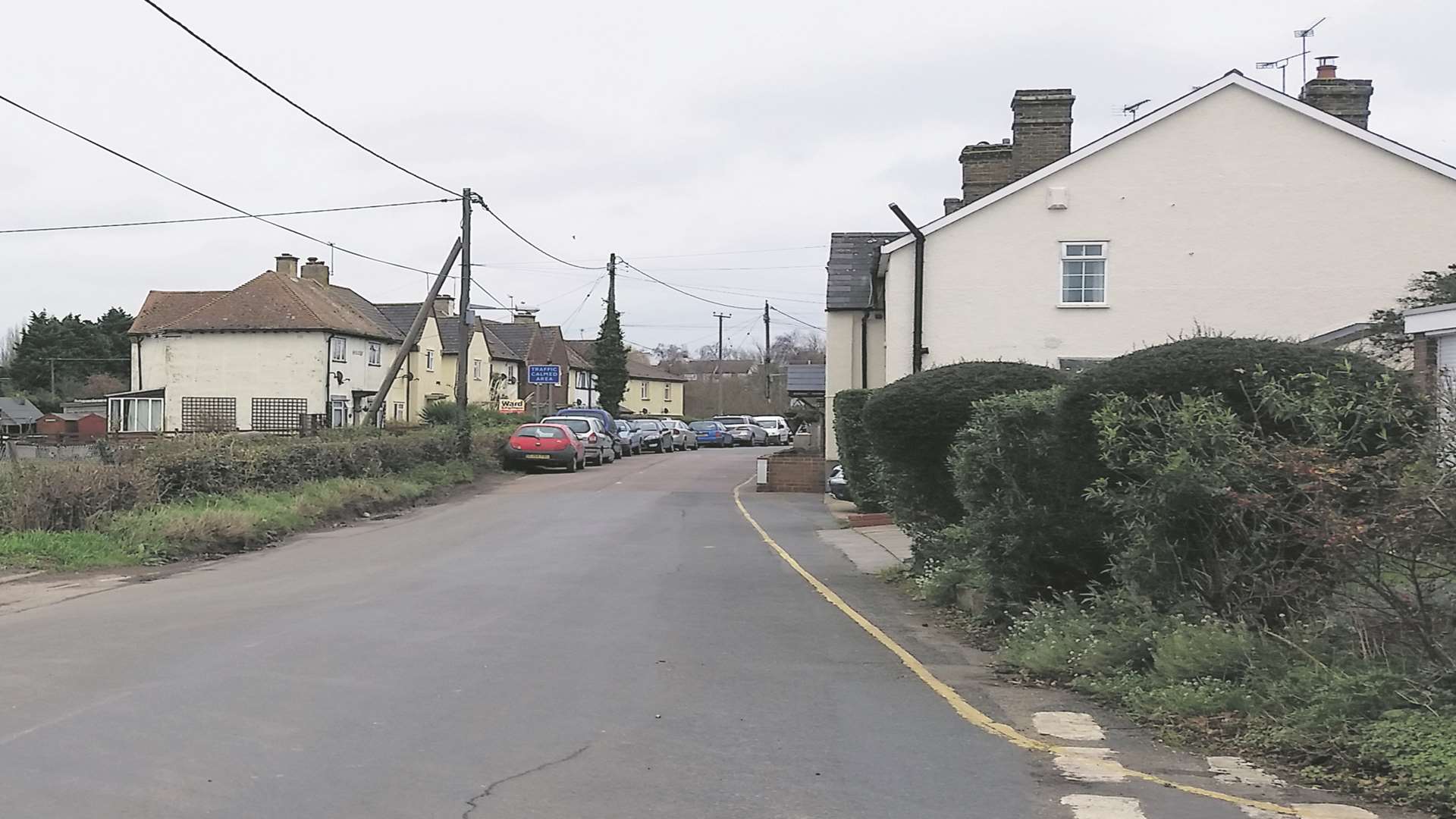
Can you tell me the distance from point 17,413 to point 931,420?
54335mm

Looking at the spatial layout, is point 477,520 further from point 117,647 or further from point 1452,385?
point 1452,385

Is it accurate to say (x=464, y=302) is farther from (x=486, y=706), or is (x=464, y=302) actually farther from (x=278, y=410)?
(x=486, y=706)

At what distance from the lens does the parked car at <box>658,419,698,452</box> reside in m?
58.7

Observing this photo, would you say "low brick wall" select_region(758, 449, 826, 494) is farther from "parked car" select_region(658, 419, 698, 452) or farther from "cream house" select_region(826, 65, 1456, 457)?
"parked car" select_region(658, 419, 698, 452)

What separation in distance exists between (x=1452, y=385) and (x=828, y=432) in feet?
80.6

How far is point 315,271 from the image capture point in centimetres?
5559

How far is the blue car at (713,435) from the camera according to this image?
220 feet

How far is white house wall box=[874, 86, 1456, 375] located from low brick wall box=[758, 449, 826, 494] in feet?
23.7

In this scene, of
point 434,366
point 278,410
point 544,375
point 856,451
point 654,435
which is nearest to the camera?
point 856,451

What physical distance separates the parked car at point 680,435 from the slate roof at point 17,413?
1069 inches

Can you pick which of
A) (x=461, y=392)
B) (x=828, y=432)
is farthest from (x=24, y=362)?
(x=828, y=432)

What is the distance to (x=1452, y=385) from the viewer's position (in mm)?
6508

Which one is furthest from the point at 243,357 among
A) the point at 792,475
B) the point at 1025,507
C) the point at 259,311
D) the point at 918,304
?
the point at 1025,507

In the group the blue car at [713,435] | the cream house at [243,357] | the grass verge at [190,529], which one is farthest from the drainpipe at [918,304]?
the blue car at [713,435]
